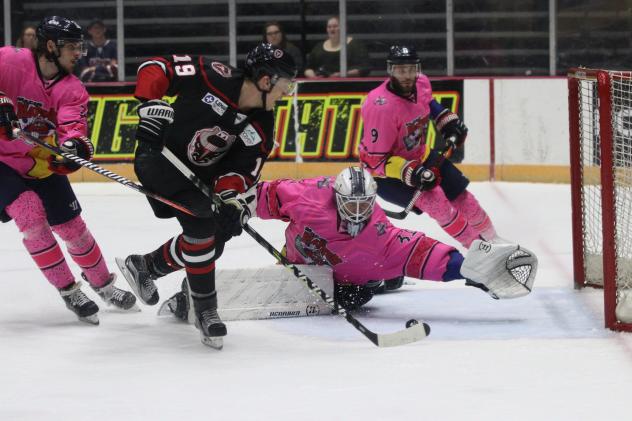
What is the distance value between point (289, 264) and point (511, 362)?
0.80 m

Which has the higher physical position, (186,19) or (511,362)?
(186,19)

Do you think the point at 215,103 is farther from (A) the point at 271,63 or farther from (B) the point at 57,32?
(B) the point at 57,32

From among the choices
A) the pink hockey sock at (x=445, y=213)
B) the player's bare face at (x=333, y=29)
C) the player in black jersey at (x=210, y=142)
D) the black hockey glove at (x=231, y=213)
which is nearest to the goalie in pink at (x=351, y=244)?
the player in black jersey at (x=210, y=142)

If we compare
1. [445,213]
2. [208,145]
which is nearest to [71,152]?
[208,145]

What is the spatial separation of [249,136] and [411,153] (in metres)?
1.41

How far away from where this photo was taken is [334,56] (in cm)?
848

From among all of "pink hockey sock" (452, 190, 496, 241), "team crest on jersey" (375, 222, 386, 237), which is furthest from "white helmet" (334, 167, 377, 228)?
"pink hockey sock" (452, 190, 496, 241)

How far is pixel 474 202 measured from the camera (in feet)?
16.0

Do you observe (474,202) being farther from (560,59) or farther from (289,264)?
(560,59)

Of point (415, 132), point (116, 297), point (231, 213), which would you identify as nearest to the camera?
point (231, 213)

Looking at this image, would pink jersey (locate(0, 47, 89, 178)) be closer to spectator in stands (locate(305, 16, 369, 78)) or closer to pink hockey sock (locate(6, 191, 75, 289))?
pink hockey sock (locate(6, 191, 75, 289))

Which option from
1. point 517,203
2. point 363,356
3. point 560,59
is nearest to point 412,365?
point 363,356

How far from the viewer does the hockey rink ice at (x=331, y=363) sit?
2.80 metres

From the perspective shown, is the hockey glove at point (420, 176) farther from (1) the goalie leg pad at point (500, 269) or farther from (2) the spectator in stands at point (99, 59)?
(2) the spectator in stands at point (99, 59)
